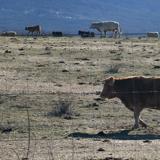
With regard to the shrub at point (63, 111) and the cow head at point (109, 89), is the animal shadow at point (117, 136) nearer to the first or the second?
the cow head at point (109, 89)

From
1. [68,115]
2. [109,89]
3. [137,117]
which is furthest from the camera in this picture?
[68,115]

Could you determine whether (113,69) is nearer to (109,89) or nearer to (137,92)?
(109,89)

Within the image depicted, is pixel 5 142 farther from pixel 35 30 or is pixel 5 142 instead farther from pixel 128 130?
pixel 35 30

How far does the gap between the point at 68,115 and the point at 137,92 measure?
1941mm

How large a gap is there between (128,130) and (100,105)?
407 cm

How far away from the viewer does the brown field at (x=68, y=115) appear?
16.5 m

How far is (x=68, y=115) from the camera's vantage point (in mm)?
21531

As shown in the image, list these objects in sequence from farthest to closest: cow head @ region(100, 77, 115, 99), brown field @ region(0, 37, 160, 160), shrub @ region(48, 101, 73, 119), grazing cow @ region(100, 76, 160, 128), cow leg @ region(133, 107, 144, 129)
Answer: shrub @ region(48, 101, 73, 119) < cow head @ region(100, 77, 115, 99) < grazing cow @ region(100, 76, 160, 128) < cow leg @ region(133, 107, 144, 129) < brown field @ region(0, 37, 160, 160)

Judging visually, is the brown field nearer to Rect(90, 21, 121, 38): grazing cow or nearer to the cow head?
the cow head

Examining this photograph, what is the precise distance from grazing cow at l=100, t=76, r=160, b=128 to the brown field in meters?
0.45

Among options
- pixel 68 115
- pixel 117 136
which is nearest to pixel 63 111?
pixel 68 115

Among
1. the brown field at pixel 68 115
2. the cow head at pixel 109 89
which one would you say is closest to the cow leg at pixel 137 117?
the brown field at pixel 68 115

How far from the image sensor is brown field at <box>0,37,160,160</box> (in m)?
16.5

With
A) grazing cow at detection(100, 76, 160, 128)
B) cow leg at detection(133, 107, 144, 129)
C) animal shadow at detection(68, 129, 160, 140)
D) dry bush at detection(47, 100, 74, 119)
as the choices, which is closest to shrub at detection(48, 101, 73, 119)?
dry bush at detection(47, 100, 74, 119)
